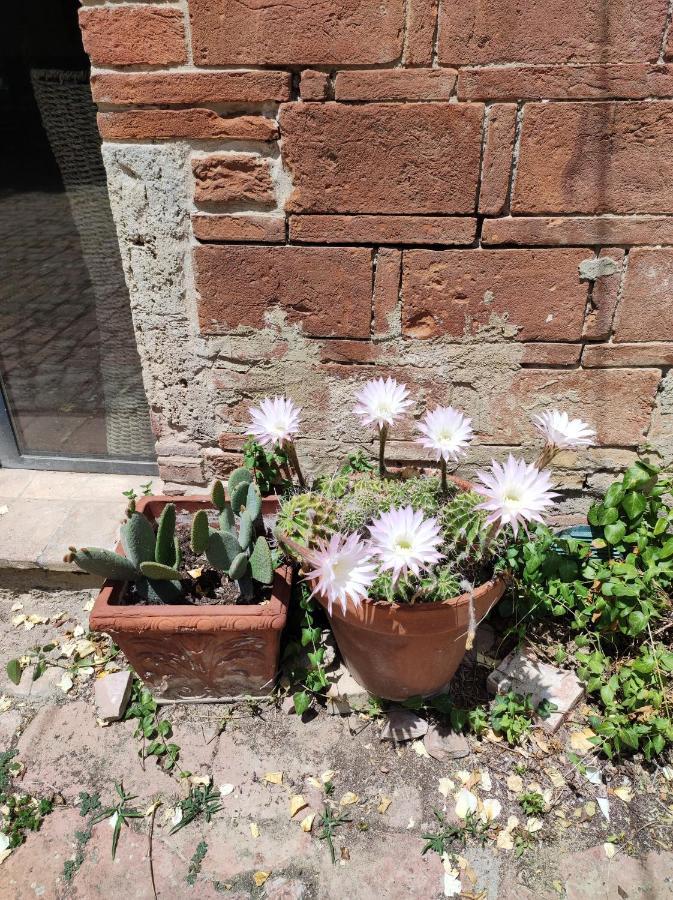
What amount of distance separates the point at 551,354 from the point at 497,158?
70 cm

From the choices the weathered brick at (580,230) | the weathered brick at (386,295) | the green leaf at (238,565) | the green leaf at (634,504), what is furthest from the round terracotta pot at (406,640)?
the weathered brick at (580,230)

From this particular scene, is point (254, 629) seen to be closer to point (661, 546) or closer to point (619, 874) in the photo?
point (619, 874)

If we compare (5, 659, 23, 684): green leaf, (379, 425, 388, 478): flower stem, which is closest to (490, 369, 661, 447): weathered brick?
(379, 425, 388, 478): flower stem

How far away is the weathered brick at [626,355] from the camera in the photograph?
223 cm

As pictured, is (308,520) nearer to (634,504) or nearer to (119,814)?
(119,814)

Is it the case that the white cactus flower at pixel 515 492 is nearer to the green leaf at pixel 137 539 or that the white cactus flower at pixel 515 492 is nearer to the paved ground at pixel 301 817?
the paved ground at pixel 301 817

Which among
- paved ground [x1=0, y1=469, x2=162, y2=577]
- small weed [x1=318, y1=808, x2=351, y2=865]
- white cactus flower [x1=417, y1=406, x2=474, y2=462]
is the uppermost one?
white cactus flower [x1=417, y1=406, x2=474, y2=462]

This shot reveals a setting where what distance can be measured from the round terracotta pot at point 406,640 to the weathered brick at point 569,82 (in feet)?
4.06

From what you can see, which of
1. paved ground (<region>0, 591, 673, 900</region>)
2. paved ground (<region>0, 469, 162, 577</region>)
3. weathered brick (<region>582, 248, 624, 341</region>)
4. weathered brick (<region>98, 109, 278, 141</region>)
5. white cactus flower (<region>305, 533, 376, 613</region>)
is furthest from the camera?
A: paved ground (<region>0, 469, 162, 577</region>)

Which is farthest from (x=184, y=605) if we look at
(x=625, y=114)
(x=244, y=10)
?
(x=625, y=114)

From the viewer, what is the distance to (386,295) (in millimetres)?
2205

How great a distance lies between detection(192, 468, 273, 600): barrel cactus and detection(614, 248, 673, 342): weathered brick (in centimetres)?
144

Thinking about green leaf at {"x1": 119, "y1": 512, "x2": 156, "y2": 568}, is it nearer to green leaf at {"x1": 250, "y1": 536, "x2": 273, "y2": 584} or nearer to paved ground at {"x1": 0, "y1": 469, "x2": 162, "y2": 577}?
green leaf at {"x1": 250, "y1": 536, "x2": 273, "y2": 584}

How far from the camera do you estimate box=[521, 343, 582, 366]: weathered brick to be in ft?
7.35
